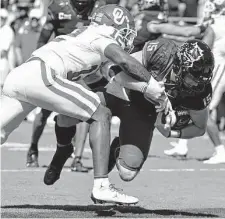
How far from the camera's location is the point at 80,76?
6.76m

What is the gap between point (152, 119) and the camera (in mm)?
7160

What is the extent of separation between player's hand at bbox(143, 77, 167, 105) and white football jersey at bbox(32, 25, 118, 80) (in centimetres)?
42

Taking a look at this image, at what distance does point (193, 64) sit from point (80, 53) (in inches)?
32.8

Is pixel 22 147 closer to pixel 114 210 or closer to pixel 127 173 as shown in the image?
pixel 127 173

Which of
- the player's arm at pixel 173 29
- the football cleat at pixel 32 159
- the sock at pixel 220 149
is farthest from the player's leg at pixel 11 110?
the player's arm at pixel 173 29

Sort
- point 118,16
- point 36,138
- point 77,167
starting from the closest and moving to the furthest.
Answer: point 118,16
point 77,167
point 36,138

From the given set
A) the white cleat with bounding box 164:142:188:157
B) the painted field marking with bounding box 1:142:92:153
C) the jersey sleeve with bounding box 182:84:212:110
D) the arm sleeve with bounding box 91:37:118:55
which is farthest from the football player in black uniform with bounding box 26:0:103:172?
the arm sleeve with bounding box 91:37:118:55

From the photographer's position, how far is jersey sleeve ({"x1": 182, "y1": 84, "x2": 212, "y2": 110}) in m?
6.87

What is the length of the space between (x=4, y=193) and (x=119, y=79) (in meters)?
1.67

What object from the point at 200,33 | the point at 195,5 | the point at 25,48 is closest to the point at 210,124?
the point at 200,33

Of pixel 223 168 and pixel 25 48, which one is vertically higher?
pixel 223 168

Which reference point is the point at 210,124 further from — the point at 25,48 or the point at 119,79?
the point at 25,48

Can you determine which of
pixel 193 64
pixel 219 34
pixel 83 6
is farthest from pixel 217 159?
pixel 193 64

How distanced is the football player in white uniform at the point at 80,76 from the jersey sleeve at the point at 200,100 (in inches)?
19.5
